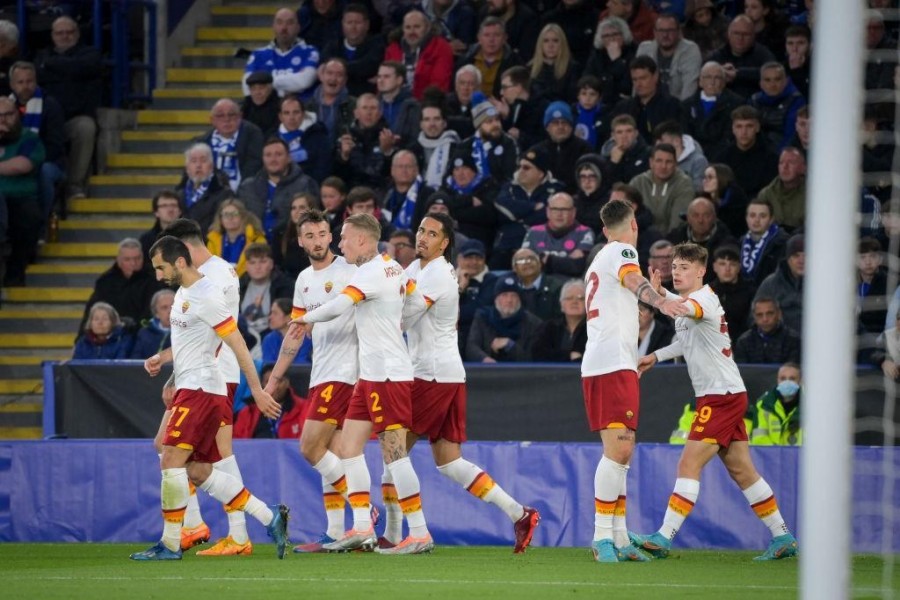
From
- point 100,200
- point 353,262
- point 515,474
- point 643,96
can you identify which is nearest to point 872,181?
point 643,96

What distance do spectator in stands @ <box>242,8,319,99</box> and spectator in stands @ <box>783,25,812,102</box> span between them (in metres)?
5.72

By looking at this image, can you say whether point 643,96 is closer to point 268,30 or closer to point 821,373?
point 268,30

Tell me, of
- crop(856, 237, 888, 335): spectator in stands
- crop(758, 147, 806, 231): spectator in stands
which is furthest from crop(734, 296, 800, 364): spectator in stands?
crop(758, 147, 806, 231): spectator in stands

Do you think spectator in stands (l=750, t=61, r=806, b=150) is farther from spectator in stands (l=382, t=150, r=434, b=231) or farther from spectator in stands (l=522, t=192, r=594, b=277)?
spectator in stands (l=382, t=150, r=434, b=231)

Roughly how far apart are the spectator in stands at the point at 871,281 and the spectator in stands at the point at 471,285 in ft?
11.9

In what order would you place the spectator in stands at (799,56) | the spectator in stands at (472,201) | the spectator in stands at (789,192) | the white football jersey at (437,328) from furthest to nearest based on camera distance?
the spectator in stands at (799,56)
the spectator in stands at (472,201)
the spectator in stands at (789,192)
the white football jersey at (437,328)

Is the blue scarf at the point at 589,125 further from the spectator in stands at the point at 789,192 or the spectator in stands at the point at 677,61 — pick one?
the spectator in stands at the point at 789,192

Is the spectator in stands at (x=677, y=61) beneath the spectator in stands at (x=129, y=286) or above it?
above

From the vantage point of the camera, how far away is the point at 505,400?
1522 centimetres

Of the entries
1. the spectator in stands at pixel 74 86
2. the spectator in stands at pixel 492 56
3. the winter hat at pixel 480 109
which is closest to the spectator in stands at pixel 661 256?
the winter hat at pixel 480 109

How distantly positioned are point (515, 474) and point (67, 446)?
392cm

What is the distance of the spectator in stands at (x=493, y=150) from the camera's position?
1772 centimetres

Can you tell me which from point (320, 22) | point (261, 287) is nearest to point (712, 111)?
point (261, 287)

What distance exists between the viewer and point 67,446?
14.1 meters
